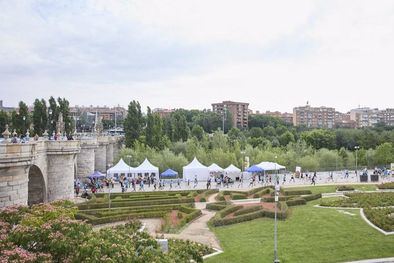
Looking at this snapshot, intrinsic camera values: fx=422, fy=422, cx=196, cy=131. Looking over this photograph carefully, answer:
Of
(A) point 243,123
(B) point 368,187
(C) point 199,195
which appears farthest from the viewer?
(A) point 243,123

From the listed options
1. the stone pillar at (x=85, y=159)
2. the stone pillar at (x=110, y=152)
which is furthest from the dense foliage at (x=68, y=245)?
the stone pillar at (x=110, y=152)

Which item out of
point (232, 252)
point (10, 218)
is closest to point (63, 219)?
point (10, 218)

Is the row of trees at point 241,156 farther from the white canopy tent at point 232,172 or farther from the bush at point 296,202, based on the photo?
the bush at point 296,202

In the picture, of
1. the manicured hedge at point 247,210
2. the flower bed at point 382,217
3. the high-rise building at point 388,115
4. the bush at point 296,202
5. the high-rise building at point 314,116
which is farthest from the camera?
the high-rise building at point 388,115

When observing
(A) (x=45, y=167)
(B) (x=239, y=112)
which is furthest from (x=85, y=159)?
(B) (x=239, y=112)

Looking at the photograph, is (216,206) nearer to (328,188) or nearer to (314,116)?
(328,188)

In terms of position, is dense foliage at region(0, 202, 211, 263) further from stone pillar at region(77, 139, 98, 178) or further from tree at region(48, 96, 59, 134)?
tree at region(48, 96, 59, 134)

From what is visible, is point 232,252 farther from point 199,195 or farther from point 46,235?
point 199,195

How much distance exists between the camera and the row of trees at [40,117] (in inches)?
2323

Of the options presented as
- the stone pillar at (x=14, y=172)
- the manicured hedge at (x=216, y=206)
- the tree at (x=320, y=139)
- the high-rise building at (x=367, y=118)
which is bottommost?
the manicured hedge at (x=216, y=206)

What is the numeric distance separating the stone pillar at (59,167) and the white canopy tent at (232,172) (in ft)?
75.3

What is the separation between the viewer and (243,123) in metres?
165

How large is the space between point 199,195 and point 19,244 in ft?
104

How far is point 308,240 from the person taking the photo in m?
24.9
